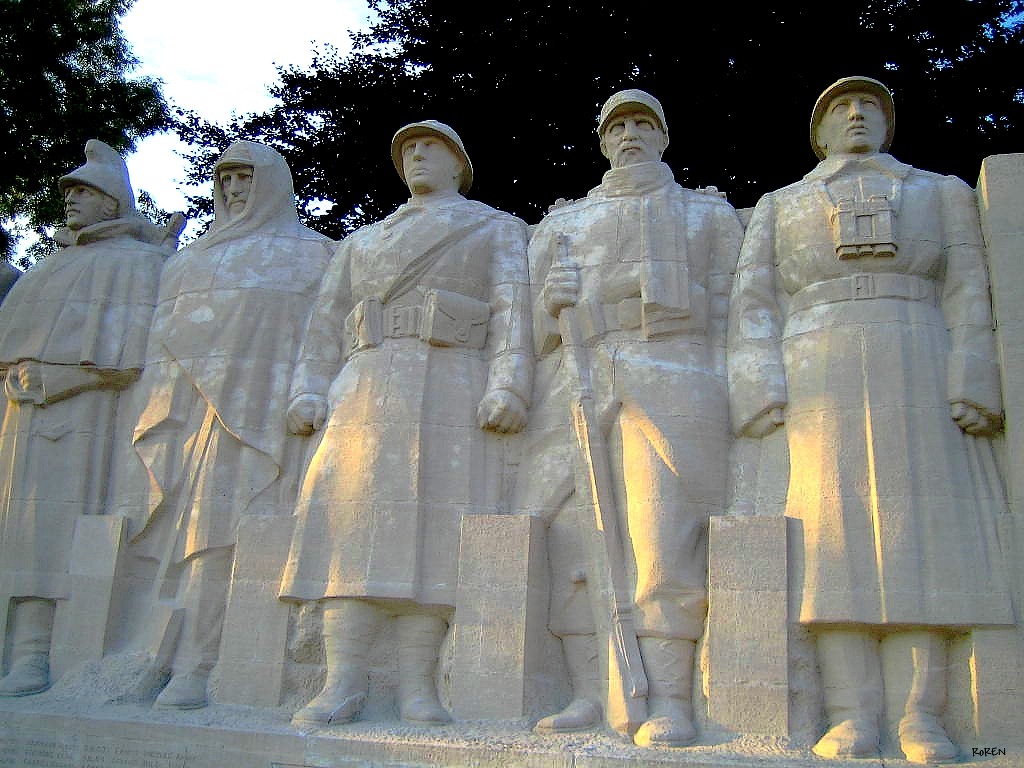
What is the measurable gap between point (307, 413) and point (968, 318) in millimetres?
4156

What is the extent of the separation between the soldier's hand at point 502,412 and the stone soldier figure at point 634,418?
129 millimetres

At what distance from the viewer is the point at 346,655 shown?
7.53 m

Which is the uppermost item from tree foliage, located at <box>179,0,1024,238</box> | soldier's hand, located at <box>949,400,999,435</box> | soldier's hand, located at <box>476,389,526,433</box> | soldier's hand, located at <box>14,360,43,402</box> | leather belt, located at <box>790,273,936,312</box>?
tree foliage, located at <box>179,0,1024,238</box>

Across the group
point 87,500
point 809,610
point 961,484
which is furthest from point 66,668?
point 961,484

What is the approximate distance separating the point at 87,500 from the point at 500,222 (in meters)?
3.50

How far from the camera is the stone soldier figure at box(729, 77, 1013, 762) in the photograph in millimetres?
6621

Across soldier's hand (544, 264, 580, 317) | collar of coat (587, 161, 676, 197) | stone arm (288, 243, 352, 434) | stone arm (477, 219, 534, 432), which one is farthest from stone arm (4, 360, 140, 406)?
collar of coat (587, 161, 676, 197)

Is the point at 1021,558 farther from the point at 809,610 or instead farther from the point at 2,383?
the point at 2,383

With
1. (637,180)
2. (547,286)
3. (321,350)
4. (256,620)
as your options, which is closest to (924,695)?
(547,286)

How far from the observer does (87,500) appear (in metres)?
8.86

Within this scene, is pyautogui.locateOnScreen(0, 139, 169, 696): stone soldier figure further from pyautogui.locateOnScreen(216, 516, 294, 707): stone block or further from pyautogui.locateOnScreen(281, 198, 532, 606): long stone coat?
pyautogui.locateOnScreen(281, 198, 532, 606): long stone coat

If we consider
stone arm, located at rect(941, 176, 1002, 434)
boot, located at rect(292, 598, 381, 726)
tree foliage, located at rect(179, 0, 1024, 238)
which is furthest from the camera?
tree foliage, located at rect(179, 0, 1024, 238)

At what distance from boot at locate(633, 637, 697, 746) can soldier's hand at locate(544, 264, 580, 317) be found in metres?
2.16

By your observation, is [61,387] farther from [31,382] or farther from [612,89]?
[612,89]
